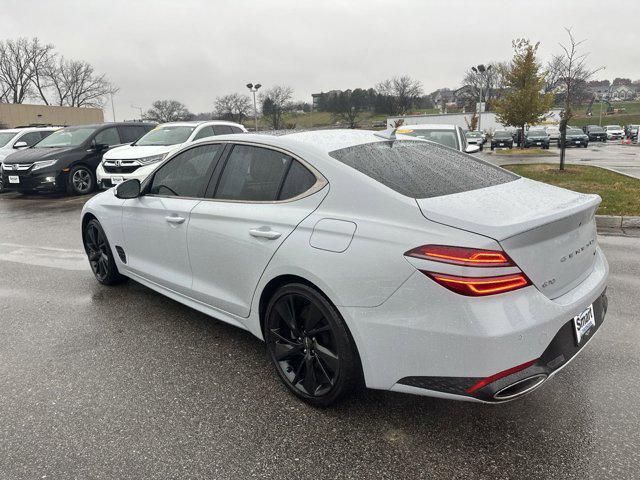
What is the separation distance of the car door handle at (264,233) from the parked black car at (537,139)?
101ft

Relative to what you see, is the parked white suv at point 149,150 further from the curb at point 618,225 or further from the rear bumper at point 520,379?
the rear bumper at point 520,379

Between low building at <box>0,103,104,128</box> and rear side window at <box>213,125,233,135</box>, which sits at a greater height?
low building at <box>0,103,104,128</box>

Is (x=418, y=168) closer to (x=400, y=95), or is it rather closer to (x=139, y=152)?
(x=139, y=152)

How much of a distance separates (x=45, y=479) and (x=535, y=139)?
3194 cm

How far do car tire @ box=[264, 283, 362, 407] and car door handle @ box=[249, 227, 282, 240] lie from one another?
302 millimetres

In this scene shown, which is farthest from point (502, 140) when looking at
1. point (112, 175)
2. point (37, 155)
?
point (37, 155)

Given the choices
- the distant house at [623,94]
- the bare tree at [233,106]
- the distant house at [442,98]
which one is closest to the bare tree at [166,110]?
the bare tree at [233,106]

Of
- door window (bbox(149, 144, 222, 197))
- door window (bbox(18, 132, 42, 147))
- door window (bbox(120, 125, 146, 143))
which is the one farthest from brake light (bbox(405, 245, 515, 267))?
door window (bbox(18, 132, 42, 147))

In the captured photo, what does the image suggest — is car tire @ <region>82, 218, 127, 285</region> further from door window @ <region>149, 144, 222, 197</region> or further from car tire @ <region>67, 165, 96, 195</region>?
car tire @ <region>67, 165, 96, 195</region>

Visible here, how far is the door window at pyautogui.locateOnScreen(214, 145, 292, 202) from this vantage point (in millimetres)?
3002

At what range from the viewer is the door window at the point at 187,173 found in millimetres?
3545

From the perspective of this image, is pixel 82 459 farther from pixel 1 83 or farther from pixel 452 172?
pixel 1 83

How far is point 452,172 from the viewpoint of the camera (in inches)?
116

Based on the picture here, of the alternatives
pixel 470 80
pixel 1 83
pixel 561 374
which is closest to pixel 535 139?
pixel 561 374
